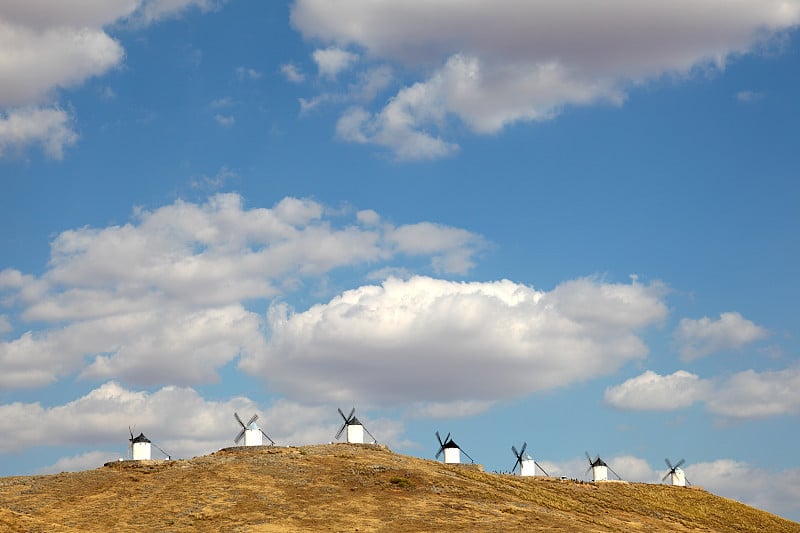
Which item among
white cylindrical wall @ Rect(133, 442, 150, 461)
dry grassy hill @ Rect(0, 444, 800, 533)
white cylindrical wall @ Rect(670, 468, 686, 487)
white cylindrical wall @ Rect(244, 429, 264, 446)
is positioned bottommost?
dry grassy hill @ Rect(0, 444, 800, 533)

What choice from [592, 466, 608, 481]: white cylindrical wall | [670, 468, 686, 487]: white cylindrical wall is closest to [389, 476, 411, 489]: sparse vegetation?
[592, 466, 608, 481]: white cylindrical wall

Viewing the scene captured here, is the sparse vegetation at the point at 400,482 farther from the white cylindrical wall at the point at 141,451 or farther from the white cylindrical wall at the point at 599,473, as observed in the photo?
the white cylindrical wall at the point at 599,473

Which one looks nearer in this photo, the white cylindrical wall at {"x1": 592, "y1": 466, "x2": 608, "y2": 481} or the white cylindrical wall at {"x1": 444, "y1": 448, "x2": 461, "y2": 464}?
the white cylindrical wall at {"x1": 444, "y1": 448, "x2": 461, "y2": 464}

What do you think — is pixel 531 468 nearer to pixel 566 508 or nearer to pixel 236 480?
pixel 566 508

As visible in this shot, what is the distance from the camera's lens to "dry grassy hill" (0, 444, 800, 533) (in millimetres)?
58903

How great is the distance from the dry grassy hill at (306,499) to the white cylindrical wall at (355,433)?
2822 millimetres

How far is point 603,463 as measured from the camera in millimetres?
116875

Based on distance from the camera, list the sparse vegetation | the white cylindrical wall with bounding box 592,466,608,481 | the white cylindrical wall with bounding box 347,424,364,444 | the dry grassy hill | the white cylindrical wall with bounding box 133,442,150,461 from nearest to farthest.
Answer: the dry grassy hill < the sparse vegetation < the white cylindrical wall with bounding box 133,442,150,461 < the white cylindrical wall with bounding box 347,424,364,444 < the white cylindrical wall with bounding box 592,466,608,481

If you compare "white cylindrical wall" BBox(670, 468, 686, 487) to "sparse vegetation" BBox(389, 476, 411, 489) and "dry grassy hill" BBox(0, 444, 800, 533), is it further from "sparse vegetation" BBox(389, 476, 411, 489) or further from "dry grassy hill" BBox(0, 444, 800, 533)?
"sparse vegetation" BBox(389, 476, 411, 489)

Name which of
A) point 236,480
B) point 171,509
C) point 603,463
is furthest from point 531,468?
point 171,509

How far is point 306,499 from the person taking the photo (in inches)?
2525

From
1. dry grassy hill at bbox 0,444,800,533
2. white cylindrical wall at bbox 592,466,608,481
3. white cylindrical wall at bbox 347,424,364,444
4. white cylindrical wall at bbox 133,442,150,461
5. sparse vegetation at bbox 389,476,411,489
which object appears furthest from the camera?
white cylindrical wall at bbox 592,466,608,481

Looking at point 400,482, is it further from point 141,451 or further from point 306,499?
point 141,451

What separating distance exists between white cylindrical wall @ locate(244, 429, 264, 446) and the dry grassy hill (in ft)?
8.29
